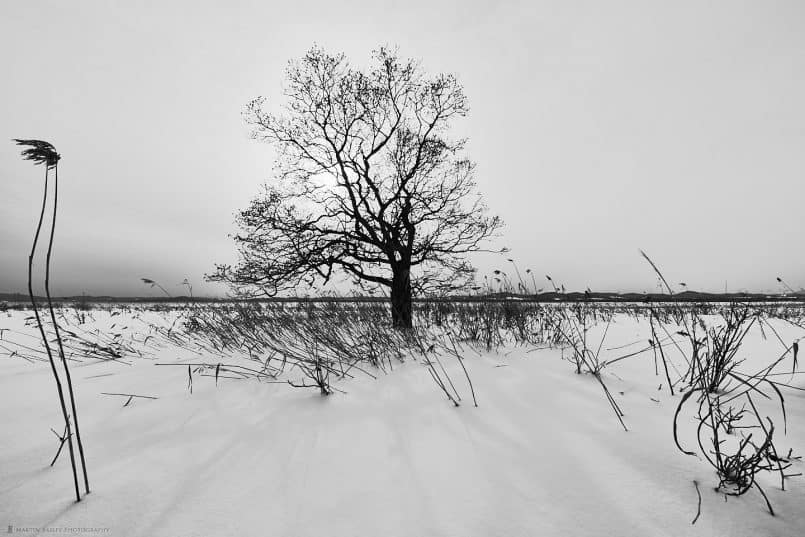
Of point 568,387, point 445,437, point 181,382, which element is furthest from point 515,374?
point 181,382

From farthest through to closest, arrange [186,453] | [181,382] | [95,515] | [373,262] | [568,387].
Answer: [373,262] → [181,382] → [568,387] → [186,453] → [95,515]

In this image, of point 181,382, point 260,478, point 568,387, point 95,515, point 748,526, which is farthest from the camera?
point 181,382

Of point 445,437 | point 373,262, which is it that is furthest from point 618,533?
point 373,262

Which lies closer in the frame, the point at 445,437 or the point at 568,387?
the point at 445,437

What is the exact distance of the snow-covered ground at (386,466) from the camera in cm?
89

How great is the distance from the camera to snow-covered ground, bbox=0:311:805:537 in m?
0.89

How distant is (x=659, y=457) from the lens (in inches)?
44.2

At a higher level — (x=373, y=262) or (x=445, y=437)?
(x=373, y=262)

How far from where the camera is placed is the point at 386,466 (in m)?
1.15

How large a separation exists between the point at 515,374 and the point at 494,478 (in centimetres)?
124

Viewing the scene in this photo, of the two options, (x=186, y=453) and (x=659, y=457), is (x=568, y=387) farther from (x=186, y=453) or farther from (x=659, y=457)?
(x=186, y=453)

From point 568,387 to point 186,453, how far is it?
2015mm

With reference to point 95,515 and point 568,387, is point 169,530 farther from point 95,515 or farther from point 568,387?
point 568,387

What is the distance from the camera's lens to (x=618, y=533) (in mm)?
828
